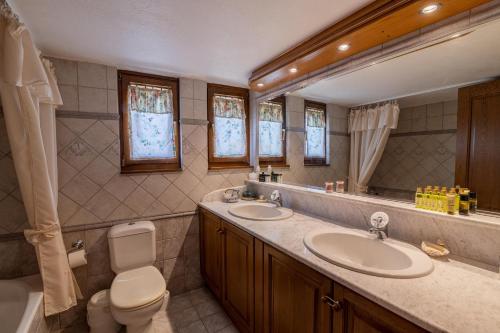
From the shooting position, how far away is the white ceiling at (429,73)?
3.38 ft

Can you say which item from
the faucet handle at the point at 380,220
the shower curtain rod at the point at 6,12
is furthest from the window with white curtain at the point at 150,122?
the faucet handle at the point at 380,220

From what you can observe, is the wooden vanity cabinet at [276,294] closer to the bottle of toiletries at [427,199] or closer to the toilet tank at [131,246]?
the toilet tank at [131,246]

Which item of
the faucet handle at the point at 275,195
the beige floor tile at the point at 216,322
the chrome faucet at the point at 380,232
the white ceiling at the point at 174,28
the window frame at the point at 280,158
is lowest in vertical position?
the beige floor tile at the point at 216,322

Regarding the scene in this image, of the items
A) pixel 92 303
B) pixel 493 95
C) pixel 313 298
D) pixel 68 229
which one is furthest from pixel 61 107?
pixel 493 95

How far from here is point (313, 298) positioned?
1.04 metres

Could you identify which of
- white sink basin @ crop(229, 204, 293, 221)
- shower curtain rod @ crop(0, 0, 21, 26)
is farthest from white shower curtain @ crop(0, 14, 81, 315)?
white sink basin @ crop(229, 204, 293, 221)

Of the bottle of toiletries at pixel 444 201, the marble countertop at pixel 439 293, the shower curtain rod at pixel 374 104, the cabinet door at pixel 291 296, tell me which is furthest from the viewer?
the shower curtain rod at pixel 374 104

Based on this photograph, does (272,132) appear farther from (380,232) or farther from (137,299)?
(137,299)

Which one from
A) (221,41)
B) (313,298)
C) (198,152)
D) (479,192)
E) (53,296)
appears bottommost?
(53,296)

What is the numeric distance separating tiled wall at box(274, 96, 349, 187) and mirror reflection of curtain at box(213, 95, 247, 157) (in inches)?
23.1

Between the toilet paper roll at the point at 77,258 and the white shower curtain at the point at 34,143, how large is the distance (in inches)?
8.5

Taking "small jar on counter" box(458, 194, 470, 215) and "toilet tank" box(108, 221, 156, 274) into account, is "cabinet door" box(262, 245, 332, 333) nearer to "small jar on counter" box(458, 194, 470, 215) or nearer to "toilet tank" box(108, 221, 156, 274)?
"small jar on counter" box(458, 194, 470, 215)

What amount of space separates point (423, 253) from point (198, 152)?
1945 mm

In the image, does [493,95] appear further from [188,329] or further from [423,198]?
[188,329]
